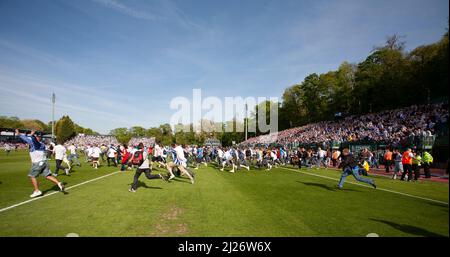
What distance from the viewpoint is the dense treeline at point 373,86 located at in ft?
131

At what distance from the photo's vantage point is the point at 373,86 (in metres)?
48.6

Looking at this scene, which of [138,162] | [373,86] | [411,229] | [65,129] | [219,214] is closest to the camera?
[411,229]

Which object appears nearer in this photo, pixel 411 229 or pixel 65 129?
pixel 411 229

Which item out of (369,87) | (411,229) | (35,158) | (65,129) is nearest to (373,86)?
(369,87)

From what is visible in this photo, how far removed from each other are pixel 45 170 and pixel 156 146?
9.74 meters

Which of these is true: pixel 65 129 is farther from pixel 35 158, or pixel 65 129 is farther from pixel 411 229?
→ pixel 411 229

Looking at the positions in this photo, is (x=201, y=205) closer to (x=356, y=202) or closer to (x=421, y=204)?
(x=356, y=202)

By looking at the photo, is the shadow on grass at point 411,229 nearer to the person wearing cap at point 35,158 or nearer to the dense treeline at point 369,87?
the person wearing cap at point 35,158

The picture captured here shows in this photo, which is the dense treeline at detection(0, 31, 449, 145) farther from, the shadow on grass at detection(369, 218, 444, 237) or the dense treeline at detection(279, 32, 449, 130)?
the shadow on grass at detection(369, 218, 444, 237)

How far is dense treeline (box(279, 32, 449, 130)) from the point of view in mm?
39844

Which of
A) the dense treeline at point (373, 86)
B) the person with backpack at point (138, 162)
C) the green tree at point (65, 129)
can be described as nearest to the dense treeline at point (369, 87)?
the dense treeline at point (373, 86)

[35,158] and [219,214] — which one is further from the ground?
[35,158]

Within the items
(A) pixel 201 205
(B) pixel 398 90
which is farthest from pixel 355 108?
(A) pixel 201 205
